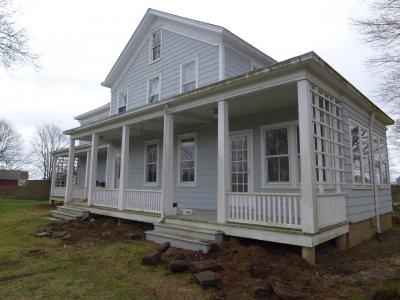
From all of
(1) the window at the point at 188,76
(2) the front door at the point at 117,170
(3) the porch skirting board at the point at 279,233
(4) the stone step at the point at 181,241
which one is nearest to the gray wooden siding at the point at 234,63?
(1) the window at the point at 188,76

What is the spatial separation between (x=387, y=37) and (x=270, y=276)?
10686mm

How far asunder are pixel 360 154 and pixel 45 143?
49710 millimetres

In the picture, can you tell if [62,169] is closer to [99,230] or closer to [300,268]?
[99,230]

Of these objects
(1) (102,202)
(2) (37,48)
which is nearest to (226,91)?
(1) (102,202)

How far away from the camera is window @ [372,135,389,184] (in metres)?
8.70

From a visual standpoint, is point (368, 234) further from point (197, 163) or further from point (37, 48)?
point (37, 48)

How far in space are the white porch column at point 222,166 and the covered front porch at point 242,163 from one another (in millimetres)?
20

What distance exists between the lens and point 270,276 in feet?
14.1

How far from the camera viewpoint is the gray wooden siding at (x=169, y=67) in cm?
941

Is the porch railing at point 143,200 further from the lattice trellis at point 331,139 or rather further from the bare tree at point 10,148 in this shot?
the bare tree at point 10,148

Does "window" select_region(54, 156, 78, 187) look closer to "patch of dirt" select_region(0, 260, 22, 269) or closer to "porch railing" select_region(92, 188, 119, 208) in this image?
"porch railing" select_region(92, 188, 119, 208)

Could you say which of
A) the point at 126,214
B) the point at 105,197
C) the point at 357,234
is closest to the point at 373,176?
the point at 357,234

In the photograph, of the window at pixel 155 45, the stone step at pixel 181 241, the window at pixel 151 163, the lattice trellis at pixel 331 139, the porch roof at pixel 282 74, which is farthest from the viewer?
the window at pixel 155 45

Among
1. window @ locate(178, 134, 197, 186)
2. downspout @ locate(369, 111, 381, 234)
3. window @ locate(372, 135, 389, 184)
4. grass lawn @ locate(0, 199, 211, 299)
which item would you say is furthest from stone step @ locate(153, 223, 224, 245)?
window @ locate(372, 135, 389, 184)
